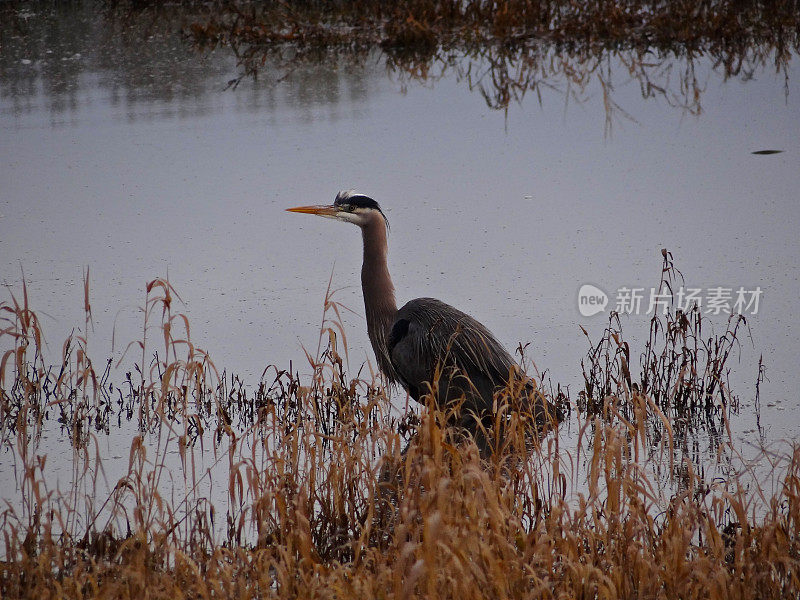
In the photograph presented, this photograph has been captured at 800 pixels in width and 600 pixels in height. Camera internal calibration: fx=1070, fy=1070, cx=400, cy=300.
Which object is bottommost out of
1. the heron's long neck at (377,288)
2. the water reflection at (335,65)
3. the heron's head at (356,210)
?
the heron's long neck at (377,288)

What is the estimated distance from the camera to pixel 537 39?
1187 centimetres

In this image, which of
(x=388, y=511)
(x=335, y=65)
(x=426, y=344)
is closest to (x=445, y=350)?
(x=426, y=344)

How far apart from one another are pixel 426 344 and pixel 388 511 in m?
1.15

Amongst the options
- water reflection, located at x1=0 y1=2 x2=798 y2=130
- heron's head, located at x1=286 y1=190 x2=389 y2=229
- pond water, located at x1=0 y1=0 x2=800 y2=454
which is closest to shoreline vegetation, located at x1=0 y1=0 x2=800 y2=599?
pond water, located at x1=0 y1=0 x2=800 y2=454

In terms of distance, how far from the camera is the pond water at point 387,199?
571 centimetres

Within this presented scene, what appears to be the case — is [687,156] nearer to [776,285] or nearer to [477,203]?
[477,203]

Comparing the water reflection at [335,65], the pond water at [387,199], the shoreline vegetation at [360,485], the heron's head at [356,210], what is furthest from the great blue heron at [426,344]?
the water reflection at [335,65]

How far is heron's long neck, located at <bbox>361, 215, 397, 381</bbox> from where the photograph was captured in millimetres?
5191

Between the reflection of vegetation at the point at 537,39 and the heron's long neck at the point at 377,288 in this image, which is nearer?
the heron's long neck at the point at 377,288

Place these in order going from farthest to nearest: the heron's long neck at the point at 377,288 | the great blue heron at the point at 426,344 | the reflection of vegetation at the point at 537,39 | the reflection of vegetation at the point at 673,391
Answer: the reflection of vegetation at the point at 537,39
the heron's long neck at the point at 377,288
the great blue heron at the point at 426,344
the reflection of vegetation at the point at 673,391

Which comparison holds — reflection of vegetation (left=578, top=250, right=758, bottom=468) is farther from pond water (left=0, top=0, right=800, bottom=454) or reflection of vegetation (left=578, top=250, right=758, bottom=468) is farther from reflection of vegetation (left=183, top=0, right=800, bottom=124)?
reflection of vegetation (left=183, top=0, right=800, bottom=124)

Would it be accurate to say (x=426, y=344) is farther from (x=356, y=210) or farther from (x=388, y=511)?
(x=388, y=511)

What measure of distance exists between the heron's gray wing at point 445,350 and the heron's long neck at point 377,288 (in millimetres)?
266

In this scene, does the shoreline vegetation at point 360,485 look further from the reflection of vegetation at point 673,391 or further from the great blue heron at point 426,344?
the great blue heron at point 426,344
